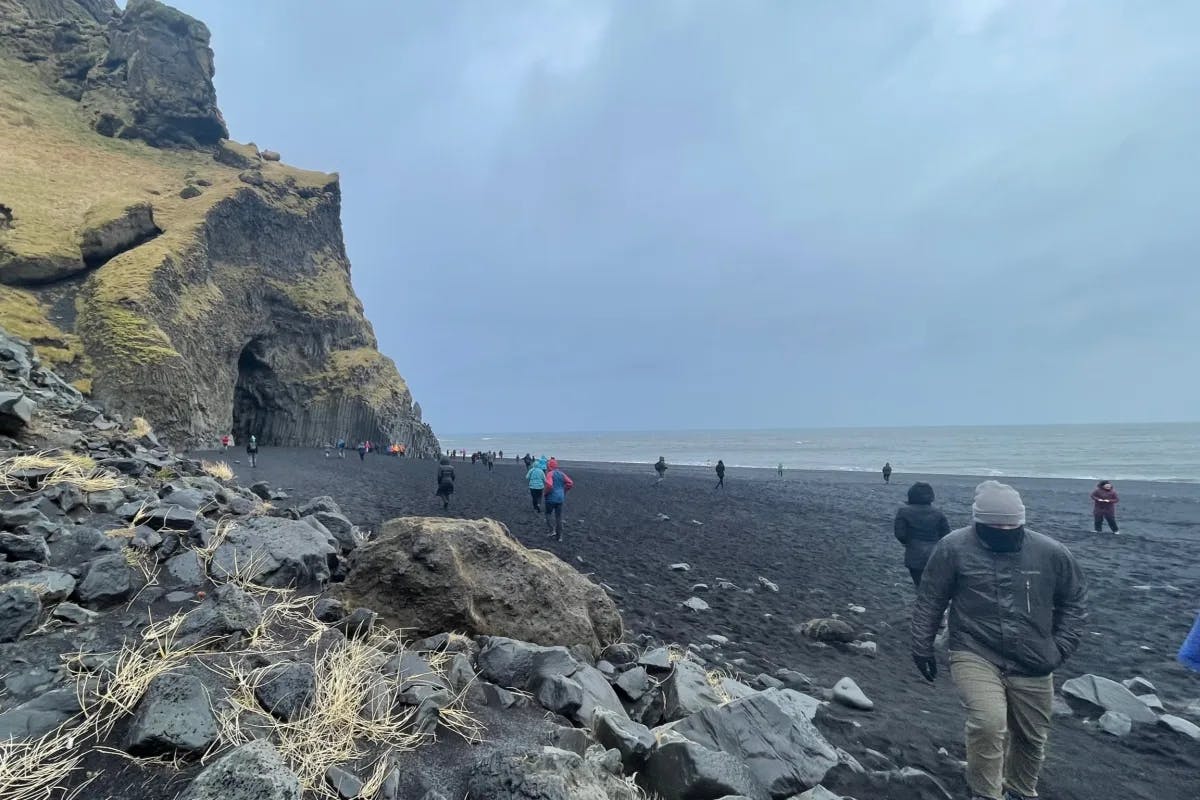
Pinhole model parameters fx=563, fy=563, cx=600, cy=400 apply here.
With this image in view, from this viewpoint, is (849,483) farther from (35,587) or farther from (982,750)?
(35,587)

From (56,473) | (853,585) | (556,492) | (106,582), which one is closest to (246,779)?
(106,582)

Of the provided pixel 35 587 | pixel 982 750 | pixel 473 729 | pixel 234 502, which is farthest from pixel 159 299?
pixel 982 750

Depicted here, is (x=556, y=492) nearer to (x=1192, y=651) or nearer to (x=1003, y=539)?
(x=1003, y=539)

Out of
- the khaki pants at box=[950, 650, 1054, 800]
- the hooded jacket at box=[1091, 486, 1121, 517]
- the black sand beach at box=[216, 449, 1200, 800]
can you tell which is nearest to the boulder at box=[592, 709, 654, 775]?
the khaki pants at box=[950, 650, 1054, 800]

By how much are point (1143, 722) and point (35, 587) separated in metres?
9.71

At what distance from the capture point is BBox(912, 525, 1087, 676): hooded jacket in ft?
12.6

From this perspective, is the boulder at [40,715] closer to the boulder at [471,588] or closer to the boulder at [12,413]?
the boulder at [471,588]

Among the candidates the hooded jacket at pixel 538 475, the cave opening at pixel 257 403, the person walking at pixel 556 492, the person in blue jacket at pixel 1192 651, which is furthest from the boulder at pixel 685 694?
the cave opening at pixel 257 403

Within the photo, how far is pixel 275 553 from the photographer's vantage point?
16.8 feet

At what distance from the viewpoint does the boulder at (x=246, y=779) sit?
7.22ft

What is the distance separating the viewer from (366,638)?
14.4 ft

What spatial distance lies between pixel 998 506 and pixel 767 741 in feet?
7.53

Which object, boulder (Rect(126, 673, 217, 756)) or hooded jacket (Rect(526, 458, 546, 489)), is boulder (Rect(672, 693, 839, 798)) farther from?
hooded jacket (Rect(526, 458, 546, 489))

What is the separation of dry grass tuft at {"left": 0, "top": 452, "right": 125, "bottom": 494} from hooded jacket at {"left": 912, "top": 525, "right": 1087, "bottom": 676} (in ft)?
24.9
